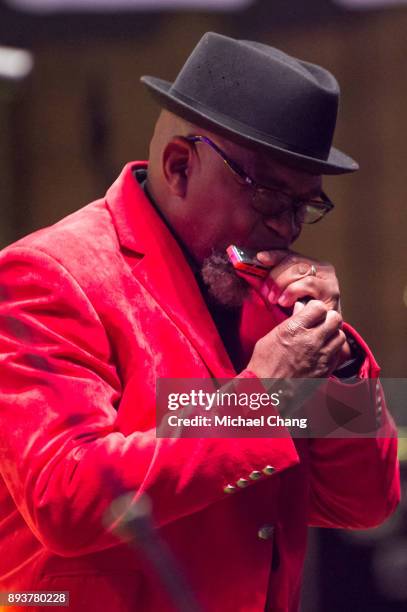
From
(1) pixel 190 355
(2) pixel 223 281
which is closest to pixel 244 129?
(2) pixel 223 281

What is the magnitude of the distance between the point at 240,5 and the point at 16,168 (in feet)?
2.31

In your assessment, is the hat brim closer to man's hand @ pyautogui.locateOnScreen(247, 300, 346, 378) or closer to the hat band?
the hat band

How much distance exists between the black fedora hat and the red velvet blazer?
0.20 metres

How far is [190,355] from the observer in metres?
1.46

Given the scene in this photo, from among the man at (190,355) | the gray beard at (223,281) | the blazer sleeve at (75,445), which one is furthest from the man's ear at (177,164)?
the blazer sleeve at (75,445)

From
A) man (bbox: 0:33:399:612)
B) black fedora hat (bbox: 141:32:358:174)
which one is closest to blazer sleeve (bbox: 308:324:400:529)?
man (bbox: 0:33:399:612)

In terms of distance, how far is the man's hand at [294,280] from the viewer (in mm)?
1472

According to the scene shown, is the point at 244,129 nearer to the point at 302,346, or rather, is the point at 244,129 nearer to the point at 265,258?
the point at 265,258

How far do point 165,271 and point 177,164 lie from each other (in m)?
0.21

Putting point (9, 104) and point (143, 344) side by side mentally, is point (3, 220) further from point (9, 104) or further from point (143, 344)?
point (143, 344)

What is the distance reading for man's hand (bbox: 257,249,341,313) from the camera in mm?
1472

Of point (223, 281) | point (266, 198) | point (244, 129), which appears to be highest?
point (244, 129)

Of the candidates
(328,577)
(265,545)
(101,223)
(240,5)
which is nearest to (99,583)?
(265,545)

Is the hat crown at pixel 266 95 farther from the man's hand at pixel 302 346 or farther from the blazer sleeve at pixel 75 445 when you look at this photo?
the blazer sleeve at pixel 75 445
